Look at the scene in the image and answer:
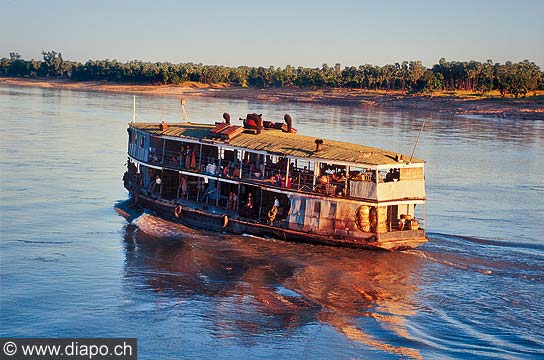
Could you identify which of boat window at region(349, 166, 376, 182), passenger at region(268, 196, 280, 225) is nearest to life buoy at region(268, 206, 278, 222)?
passenger at region(268, 196, 280, 225)

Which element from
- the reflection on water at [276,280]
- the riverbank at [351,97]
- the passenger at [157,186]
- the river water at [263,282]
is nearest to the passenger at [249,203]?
the reflection on water at [276,280]

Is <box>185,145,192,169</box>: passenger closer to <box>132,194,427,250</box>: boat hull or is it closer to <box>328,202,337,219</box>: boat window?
<box>132,194,427,250</box>: boat hull

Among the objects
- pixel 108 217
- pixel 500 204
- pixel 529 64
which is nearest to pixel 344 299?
pixel 108 217

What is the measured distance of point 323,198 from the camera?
26750 mm

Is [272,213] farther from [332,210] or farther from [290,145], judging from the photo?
[290,145]

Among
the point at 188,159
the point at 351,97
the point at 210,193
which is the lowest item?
the point at 210,193

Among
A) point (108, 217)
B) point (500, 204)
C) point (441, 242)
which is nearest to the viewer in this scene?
point (441, 242)

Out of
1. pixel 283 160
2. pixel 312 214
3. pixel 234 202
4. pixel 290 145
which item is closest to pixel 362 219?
pixel 312 214

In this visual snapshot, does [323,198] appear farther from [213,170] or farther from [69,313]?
[69,313]

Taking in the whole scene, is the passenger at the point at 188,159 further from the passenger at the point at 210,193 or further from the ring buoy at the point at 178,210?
the ring buoy at the point at 178,210

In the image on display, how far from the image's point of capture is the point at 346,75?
470 ft

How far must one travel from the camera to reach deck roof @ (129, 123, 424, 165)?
2645 centimetres

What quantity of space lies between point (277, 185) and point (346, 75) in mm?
118106

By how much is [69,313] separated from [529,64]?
144006mm
